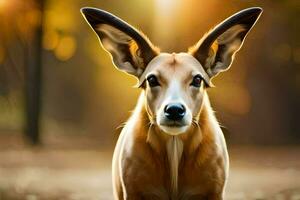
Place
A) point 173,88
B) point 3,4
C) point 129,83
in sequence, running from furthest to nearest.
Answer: point 129,83
point 3,4
point 173,88

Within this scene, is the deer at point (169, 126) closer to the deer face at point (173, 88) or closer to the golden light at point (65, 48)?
the deer face at point (173, 88)

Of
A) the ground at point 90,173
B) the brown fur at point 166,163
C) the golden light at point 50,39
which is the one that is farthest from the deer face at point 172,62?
the golden light at point 50,39

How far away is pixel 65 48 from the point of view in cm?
2627

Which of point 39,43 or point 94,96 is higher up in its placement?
point 39,43

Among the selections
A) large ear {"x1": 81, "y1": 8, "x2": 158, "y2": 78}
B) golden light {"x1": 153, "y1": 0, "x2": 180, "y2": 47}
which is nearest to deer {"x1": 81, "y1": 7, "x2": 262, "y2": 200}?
large ear {"x1": 81, "y1": 8, "x2": 158, "y2": 78}

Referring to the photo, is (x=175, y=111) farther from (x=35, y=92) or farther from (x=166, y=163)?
(x=35, y=92)

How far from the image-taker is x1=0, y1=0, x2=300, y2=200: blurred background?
18.5m

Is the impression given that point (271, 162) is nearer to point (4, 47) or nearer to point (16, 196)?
point (16, 196)

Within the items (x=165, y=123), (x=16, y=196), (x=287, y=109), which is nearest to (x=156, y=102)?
(x=165, y=123)

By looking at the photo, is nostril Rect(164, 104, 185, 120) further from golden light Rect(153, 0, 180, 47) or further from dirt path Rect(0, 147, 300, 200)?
golden light Rect(153, 0, 180, 47)

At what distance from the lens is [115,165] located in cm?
799

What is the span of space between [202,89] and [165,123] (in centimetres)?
58

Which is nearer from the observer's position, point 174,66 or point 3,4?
point 174,66

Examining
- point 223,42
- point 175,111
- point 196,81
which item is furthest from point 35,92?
point 175,111
